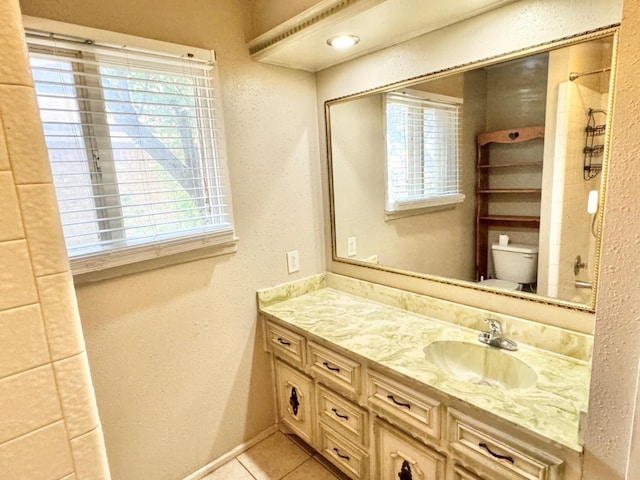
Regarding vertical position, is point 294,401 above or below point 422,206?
below

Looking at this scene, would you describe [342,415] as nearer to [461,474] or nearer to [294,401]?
[294,401]

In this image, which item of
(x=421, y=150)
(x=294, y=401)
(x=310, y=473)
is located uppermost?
(x=421, y=150)

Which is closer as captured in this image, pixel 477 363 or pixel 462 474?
pixel 462 474

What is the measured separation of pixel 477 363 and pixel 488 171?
83cm

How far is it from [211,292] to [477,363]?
129cm

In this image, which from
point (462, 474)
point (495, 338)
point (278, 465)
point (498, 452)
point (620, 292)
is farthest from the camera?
point (278, 465)

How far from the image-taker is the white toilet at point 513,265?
4.74 feet

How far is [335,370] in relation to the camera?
162 centimetres

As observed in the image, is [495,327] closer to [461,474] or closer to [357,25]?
[461,474]

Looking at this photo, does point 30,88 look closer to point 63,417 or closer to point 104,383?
point 63,417

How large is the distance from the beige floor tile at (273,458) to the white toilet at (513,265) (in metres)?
1.40

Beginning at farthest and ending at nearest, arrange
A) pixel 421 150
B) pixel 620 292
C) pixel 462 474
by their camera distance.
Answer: pixel 421 150
pixel 462 474
pixel 620 292

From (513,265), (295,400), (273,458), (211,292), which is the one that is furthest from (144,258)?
(513,265)

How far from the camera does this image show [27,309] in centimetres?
54
